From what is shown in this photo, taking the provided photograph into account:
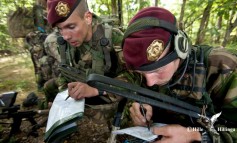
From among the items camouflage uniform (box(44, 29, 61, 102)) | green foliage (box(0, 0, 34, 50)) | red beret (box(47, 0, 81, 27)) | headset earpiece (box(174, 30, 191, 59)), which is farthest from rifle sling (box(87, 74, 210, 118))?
green foliage (box(0, 0, 34, 50))

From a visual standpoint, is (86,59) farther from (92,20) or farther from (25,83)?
(25,83)

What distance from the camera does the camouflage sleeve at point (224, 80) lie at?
1.37 metres

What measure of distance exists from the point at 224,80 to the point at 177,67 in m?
0.34

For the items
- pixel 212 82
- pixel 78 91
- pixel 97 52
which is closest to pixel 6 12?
pixel 97 52

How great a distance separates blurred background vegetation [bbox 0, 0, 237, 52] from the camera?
447cm

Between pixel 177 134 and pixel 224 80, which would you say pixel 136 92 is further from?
pixel 224 80

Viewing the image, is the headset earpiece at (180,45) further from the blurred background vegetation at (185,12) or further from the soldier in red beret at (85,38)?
the soldier in red beret at (85,38)

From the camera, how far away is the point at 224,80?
1.39 meters

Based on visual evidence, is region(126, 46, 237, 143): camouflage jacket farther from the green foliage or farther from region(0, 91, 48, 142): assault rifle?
the green foliage

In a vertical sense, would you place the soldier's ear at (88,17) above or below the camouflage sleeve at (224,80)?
above

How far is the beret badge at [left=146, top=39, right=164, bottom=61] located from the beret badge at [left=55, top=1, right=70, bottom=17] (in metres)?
1.35

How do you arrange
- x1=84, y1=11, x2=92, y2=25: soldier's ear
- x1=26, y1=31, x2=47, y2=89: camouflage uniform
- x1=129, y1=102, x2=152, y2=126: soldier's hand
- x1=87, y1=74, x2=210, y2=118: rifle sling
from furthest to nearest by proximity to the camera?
x1=26, y1=31, x2=47, y2=89: camouflage uniform → x1=84, y1=11, x2=92, y2=25: soldier's ear → x1=129, y1=102, x2=152, y2=126: soldier's hand → x1=87, y1=74, x2=210, y2=118: rifle sling

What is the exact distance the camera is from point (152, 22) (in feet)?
3.78

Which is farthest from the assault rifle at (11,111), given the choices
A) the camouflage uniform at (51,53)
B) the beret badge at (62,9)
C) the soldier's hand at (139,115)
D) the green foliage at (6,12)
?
the green foliage at (6,12)
